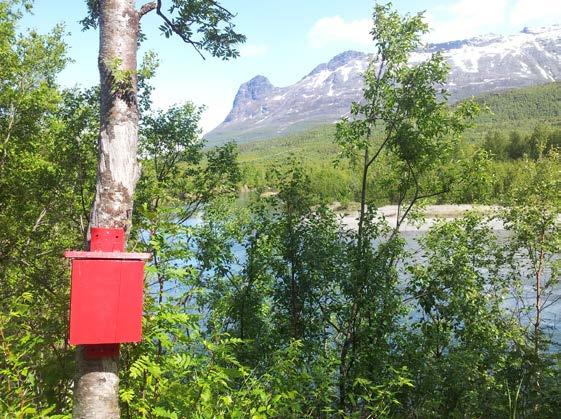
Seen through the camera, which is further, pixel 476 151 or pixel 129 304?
pixel 476 151

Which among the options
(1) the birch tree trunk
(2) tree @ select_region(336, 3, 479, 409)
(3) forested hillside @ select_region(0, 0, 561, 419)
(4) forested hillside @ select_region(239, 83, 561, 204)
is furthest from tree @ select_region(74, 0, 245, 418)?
(2) tree @ select_region(336, 3, 479, 409)

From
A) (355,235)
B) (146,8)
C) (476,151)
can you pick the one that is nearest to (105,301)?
(146,8)

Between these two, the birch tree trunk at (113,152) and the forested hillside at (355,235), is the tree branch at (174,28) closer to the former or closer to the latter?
the birch tree trunk at (113,152)

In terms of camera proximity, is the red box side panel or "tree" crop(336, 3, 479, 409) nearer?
the red box side panel

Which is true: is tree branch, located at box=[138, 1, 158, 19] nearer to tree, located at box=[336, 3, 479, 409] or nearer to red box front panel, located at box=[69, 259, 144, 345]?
red box front panel, located at box=[69, 259, 144, 345]

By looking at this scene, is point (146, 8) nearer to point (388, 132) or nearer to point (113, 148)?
point (113, 148)

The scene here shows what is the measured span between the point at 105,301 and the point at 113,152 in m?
0.84

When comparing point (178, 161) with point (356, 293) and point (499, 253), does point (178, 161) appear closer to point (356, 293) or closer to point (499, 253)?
point (356, 293)

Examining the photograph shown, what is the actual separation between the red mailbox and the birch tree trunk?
0.19 m

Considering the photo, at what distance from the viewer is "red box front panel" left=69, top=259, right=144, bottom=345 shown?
225cm

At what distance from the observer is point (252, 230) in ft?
27.1

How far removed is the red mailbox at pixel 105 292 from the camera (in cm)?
225

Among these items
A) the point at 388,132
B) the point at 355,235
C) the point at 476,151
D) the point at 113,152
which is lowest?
the point at 355,235

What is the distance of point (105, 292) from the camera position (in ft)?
7.55
